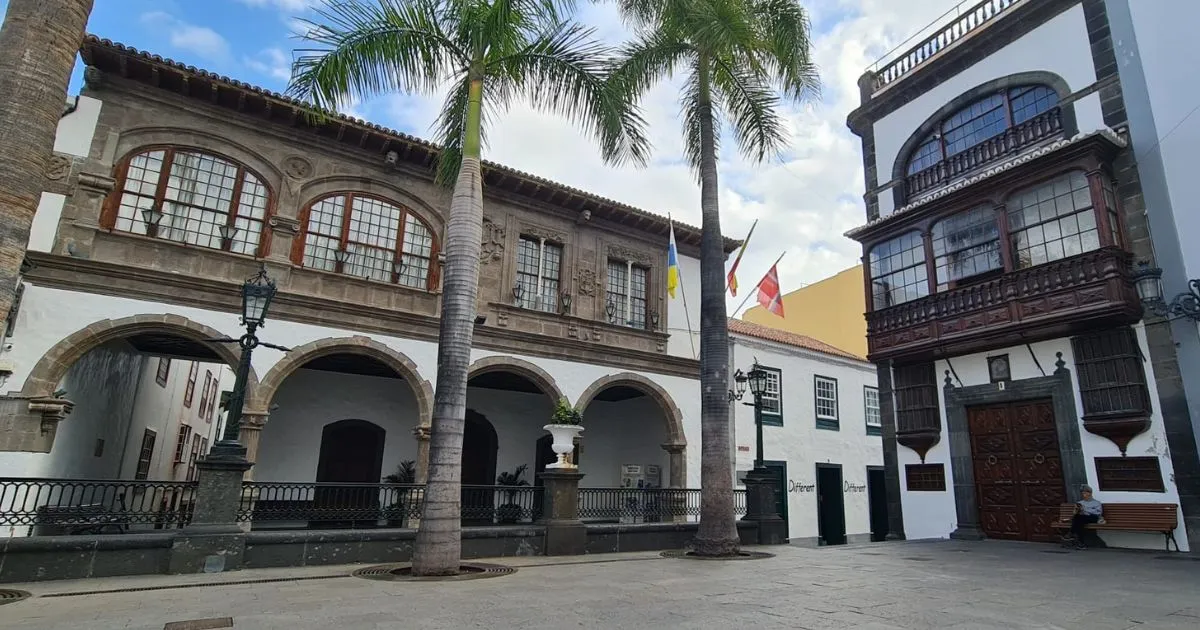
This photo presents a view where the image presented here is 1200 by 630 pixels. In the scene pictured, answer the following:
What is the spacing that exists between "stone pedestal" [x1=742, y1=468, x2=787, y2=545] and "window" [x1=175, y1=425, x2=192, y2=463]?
16.8m

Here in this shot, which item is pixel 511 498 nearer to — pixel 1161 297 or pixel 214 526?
pixel 214 526

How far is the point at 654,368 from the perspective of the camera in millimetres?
16875

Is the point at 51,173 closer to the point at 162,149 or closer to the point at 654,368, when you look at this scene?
the point at 162,149

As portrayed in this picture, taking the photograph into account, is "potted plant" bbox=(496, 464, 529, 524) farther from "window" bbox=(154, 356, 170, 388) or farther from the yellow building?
the yellow building

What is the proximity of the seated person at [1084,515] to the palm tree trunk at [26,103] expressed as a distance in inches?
554

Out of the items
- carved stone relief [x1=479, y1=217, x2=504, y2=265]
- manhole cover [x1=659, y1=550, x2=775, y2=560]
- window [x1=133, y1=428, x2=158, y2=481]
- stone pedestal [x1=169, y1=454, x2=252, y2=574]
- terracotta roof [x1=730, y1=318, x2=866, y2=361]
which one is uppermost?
carved stone relief [x1=479, y1=217, x2=504, y2=265]

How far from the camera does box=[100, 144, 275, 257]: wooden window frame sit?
11.4 meters

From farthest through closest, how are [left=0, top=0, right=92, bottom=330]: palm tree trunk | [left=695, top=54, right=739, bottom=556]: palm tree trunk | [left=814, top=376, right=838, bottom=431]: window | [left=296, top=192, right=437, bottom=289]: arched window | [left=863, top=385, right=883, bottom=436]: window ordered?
1. [left=863, top=385, right=883, bottom=436]: window
2. [left=814, top=376, right=838, bottom=431]: window
3. [left=296, top=192, right=437, bottom=289]: arched window
4. [left=695, top=54, right=739, bottom=556]: palm tree trunk
5. [left=0, top=0, right=92, bottom=330]: palm tree trunk

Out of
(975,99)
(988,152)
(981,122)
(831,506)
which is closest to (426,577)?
(988,152)


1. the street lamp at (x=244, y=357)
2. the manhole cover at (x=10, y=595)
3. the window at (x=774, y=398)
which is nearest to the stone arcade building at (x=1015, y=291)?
the window at (x=774, y=398)

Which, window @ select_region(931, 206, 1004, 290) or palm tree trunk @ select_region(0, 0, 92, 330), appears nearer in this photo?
palm tree trunk @ select_region(0, 0, 92, 330)

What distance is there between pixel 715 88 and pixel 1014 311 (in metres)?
7.02

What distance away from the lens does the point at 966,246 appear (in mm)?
13367

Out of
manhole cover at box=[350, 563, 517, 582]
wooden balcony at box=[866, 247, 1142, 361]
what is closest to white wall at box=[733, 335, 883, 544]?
wooden balcony at box=[866, 247, 1142, 361]
